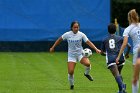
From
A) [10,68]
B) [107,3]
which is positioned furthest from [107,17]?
[10,68]

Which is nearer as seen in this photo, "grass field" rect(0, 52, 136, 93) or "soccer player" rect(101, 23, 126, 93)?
"soccer player" rect(101, 23, 126, 93)

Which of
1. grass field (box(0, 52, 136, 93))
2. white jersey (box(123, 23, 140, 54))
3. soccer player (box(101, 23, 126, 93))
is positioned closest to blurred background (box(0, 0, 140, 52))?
grass field (box(0, 52, 136, 93))

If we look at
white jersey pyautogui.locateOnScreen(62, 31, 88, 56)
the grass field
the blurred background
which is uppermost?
the blurred background

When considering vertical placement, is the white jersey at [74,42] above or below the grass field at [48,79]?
above

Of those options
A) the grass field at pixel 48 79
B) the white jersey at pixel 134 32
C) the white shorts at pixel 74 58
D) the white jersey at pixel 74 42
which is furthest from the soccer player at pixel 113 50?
the white shorts at pixel 74 58

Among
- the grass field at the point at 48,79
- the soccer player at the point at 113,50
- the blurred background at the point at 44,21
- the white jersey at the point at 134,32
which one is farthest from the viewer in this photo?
the blurred background at the point at 44,21

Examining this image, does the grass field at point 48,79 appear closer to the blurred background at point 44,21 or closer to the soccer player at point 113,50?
the soccer player at point 113,50

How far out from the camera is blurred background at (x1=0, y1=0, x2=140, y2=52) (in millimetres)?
40219

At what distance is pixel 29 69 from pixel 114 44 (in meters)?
10.7

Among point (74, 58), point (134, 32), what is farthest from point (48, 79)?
point (134, 32)

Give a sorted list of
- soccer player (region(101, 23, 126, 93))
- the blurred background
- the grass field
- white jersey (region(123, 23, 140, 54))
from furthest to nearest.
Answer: the blurred background → the grass field → soccer player (region(101, 23, 126, 93)) → white jersey (region(123, 23, 140, 54))

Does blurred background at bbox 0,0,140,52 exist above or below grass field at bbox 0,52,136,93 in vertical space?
above

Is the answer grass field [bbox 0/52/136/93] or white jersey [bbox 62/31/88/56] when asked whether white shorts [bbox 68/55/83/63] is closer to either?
white jersey [bbox 62/31/88/56]

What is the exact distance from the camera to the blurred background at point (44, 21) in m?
40.2
